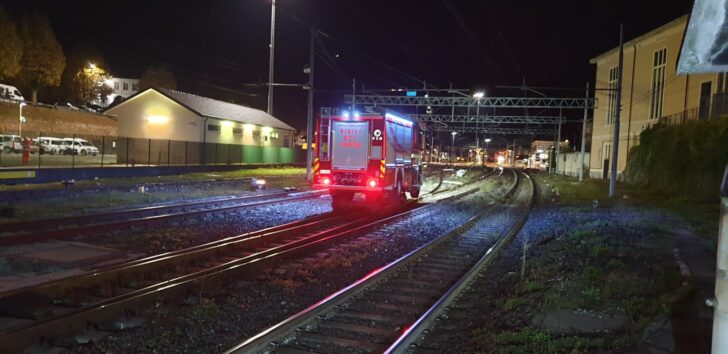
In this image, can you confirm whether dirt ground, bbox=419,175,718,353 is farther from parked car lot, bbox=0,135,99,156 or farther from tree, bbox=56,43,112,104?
tree, bbox=56,43,112,104

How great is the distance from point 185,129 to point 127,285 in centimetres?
3791

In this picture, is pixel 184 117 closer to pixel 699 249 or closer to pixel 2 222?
pixel 2 222

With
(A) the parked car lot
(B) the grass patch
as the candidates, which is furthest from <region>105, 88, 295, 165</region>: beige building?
(B) the grass patch

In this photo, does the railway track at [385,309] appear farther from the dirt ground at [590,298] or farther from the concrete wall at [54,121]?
the concrete wall at [54,121]

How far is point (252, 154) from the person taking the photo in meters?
46.8

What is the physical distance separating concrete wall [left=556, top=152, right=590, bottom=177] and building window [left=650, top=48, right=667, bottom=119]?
12.3m

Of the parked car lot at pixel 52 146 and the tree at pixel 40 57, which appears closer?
the parked car lot at pixel 52 146

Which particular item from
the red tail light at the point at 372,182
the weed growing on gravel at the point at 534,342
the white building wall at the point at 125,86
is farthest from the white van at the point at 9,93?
the white building wall at the point at 125,86

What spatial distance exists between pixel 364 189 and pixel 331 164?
150 cm

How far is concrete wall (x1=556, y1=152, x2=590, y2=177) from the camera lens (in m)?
52.1

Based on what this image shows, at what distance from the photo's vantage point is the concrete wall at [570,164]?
52062 millimetres

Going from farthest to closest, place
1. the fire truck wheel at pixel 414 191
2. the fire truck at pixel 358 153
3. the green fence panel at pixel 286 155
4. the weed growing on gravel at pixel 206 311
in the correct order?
the green fence panel at pixel 286 155, the fire truck wheel at pixel 414 191, the fire truck at pixel 358 153, the weed growing on gravel at pixel 206 311

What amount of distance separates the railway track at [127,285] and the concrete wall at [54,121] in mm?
44038

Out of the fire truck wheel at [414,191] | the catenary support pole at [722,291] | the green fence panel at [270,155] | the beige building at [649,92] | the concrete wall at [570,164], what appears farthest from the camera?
the concrete wall at [570,164]
